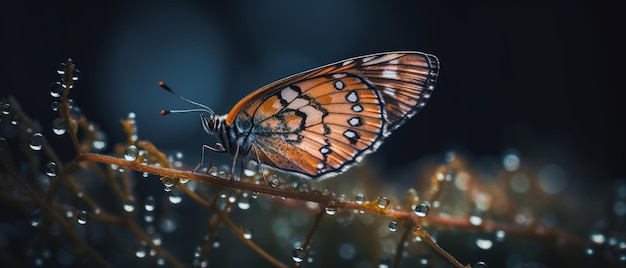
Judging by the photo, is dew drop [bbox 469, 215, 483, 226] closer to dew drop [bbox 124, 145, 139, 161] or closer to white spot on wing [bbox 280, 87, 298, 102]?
white spot on wing [bbox 280, 87, 298, 102]

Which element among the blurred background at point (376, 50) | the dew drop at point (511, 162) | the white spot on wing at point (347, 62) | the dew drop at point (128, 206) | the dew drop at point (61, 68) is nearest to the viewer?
the dew drop at point (61, 68)

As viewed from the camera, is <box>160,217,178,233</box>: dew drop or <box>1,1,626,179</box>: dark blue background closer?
<box>160,217,178,233</box>: dew drop

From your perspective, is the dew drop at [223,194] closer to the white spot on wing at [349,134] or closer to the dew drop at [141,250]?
the dew drop at [141,250]

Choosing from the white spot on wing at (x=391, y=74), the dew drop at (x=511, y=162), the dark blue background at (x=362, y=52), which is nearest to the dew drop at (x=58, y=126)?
the white spot on wing at (x=391, y=74)

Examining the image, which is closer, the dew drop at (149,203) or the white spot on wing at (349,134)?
the dew drop at (149,203)

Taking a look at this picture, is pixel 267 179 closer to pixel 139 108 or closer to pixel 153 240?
pixel 153 240

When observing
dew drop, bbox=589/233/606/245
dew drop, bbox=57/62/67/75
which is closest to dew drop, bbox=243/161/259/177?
dew drop, bbox=57/62/67/75

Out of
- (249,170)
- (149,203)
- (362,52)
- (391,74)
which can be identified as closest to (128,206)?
(149,203)
